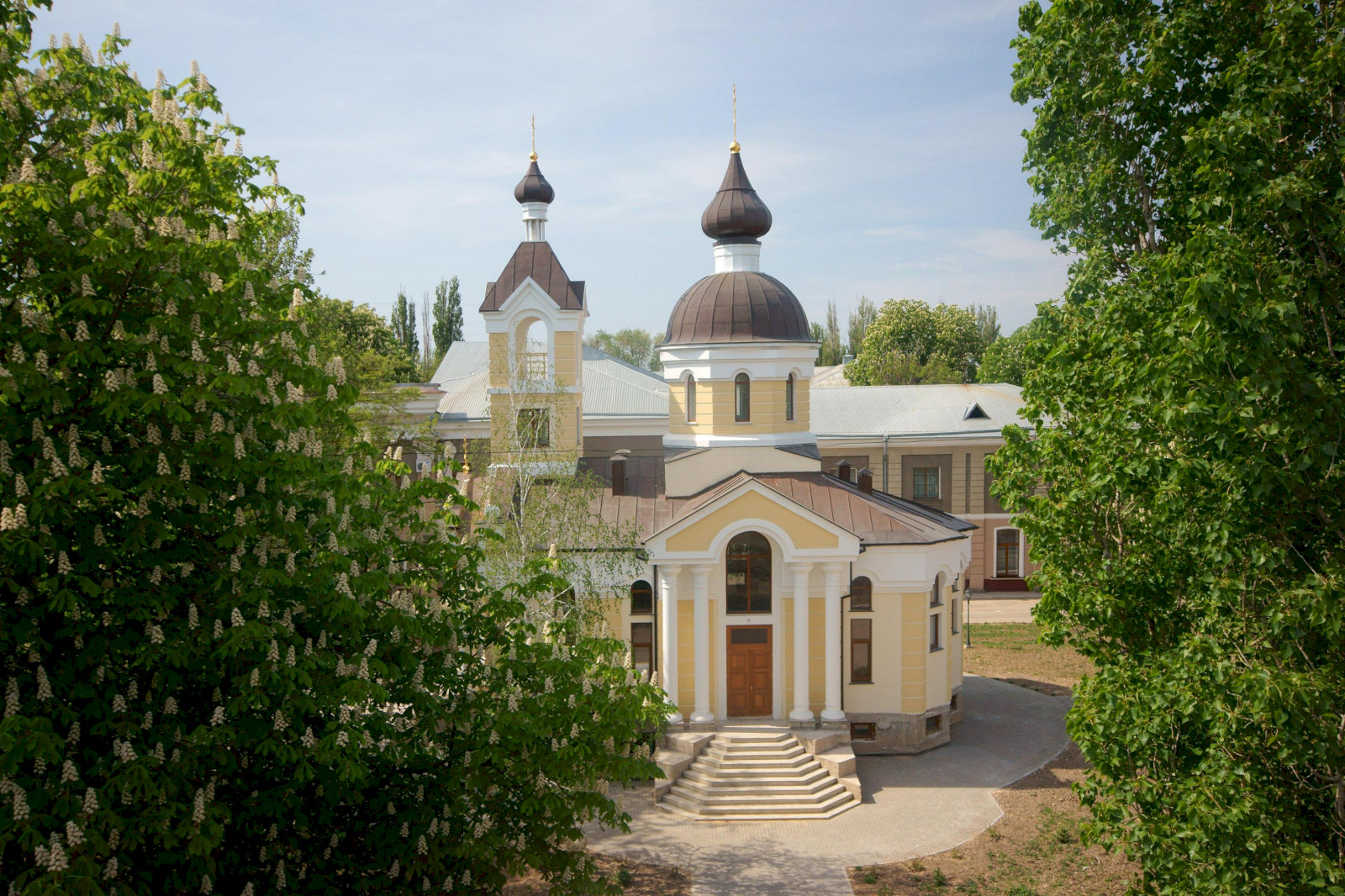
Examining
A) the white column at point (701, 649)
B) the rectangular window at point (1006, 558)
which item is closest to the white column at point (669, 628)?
the white column at point (701, 649)

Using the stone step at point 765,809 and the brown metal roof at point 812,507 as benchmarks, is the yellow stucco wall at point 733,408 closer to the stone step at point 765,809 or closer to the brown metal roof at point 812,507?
the brown metal roof at point 812,507

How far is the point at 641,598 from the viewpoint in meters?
21.3

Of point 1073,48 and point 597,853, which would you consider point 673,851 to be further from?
point 1073,48

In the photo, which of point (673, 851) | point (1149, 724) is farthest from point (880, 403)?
point (1149, 724)

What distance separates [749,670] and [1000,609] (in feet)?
61.0

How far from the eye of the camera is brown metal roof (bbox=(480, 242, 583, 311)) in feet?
75.0

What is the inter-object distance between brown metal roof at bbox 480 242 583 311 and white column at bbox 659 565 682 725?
713cm

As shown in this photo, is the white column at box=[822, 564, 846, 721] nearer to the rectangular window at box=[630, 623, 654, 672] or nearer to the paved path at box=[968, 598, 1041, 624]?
the rectangular window at box=[630, 623, 654, 672]

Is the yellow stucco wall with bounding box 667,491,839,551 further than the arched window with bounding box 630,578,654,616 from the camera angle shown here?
No

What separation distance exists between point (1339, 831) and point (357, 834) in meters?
9.32

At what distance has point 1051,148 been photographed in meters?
12.8

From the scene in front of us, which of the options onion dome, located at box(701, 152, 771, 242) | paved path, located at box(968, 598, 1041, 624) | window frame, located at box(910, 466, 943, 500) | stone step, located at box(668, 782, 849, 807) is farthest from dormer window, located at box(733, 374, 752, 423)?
window frame, located at box(910, 466, 943, 500)

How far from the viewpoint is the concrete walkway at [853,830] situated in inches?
616

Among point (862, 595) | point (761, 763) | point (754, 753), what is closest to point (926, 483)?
point (862, 595)
